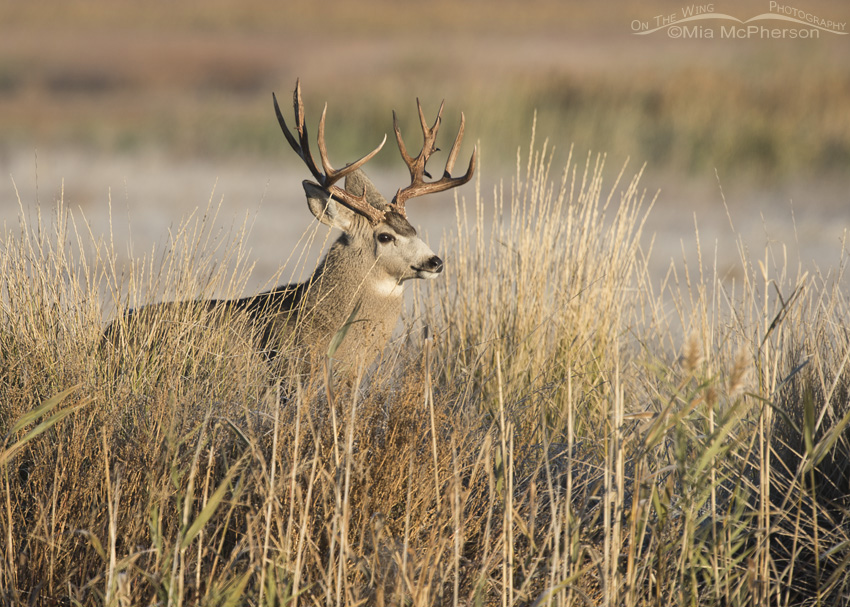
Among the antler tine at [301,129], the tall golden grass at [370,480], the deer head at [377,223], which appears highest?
the antler tine at [301,129]

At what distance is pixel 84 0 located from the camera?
49375 mm

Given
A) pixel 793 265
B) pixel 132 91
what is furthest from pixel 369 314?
pixel 132 91

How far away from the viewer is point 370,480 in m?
2.72

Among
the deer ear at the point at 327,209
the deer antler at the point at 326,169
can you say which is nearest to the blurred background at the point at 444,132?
the deer antler at the point at 326,169

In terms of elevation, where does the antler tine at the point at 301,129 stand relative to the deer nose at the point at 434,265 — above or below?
above

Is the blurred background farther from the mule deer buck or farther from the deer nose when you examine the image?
the deer nose

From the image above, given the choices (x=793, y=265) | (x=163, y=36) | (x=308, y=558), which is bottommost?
(x=793, y=265)

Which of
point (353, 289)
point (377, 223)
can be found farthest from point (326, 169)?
point (353, 289)

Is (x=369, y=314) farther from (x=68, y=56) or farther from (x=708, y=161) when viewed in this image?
(x=68, y=56)

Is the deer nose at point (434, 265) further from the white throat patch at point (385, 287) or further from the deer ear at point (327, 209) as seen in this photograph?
the deer ear at point (327, 209)

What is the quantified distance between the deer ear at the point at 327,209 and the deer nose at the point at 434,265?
488mm

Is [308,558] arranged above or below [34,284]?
below

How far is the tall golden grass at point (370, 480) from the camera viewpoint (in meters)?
2.40

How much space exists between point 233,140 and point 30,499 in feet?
50.5
